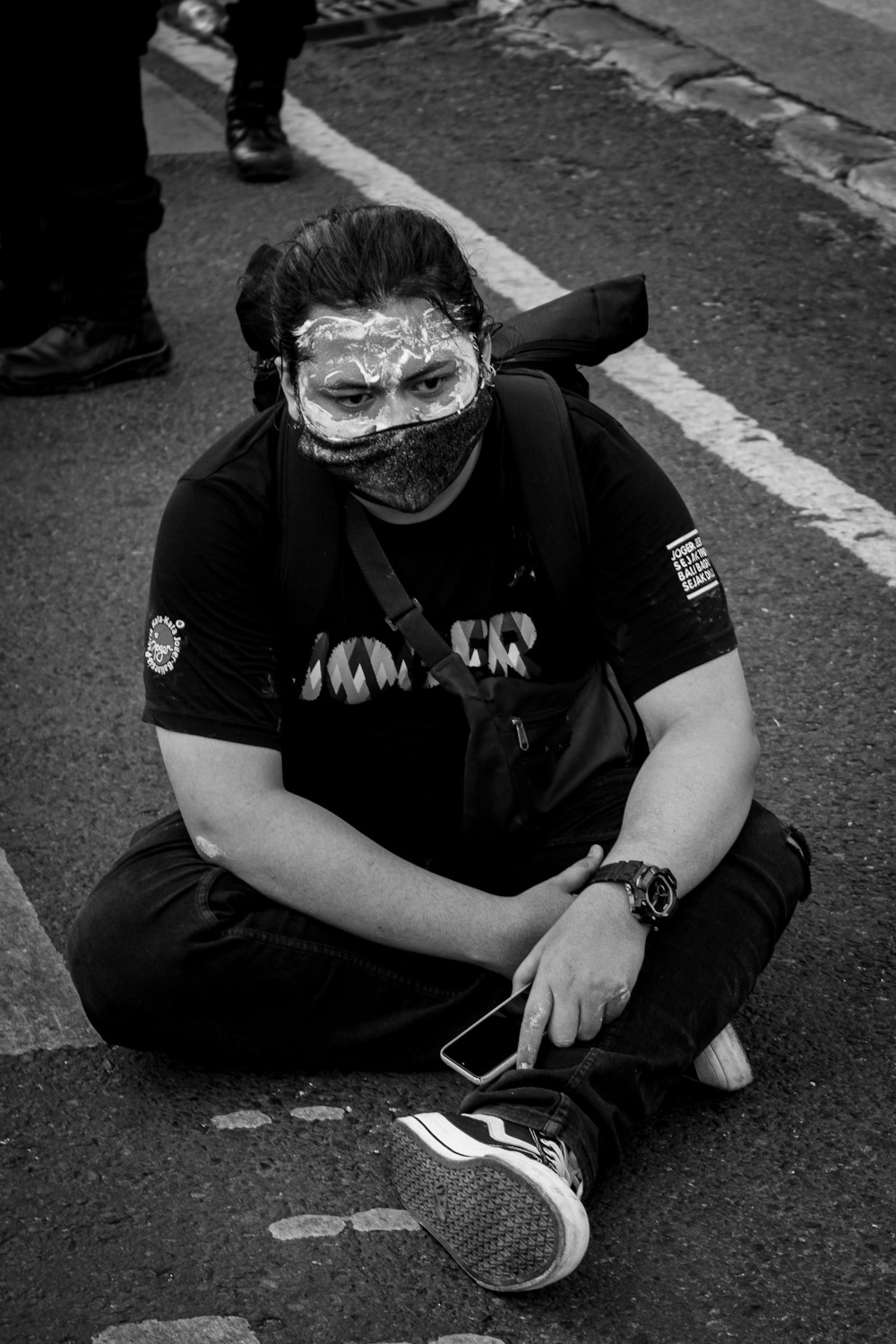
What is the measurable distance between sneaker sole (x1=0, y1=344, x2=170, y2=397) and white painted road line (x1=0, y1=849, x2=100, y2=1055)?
88.4 inches

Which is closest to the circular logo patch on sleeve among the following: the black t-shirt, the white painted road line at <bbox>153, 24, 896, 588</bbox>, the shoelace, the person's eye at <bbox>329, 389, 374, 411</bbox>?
the black t-shirt

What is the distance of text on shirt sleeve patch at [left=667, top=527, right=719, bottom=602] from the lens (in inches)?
105

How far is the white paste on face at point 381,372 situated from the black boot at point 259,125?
3.79 m

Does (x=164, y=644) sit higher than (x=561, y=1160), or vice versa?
(x=164, y=644)

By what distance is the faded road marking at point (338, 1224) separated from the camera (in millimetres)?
2396

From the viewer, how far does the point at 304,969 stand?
262 centimetres

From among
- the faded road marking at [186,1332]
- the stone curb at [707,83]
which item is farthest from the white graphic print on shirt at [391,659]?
the stone curb at [707,83]

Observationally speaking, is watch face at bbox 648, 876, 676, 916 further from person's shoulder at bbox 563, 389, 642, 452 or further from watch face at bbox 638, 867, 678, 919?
person's shoulder at bbox 563, 389, 642, 452

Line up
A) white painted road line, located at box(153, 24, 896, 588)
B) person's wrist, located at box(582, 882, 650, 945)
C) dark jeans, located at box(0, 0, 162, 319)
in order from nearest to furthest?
1. person's wrist, located at box(582, 882, 650, 945)
2. white painted road line, located at box(153, 24, 896, 588)
3. dark jeans, located at box(0, 0, 162, 319)

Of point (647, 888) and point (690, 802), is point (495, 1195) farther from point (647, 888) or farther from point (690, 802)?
point (690, 802)

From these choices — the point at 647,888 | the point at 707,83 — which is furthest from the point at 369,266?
the point at 707,83

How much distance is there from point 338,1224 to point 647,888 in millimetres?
622

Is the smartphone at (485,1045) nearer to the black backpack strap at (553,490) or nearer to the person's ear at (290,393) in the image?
the black backpack strap at (553,490)

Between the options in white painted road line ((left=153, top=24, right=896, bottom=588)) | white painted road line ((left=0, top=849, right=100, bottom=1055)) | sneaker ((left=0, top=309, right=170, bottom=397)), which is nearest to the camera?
white painted road line ((left=0, top=849, right=100, bottom=1055))
